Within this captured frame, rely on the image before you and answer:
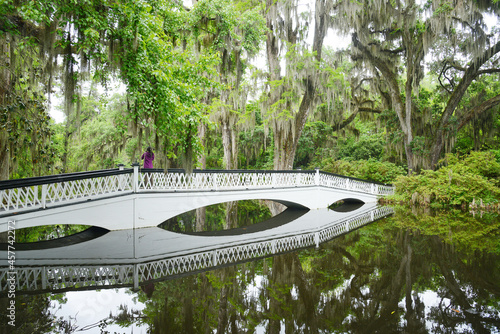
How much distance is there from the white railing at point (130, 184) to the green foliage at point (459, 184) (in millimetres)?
2548

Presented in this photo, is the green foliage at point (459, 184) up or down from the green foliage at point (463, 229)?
up

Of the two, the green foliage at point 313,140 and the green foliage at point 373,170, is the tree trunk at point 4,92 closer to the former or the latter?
the green foliage at point 313,140

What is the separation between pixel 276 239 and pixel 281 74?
1026 cm

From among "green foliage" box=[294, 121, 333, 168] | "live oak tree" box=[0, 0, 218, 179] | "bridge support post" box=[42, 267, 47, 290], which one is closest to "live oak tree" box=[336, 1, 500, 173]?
"green foliage" box=[294, 121, 333, 168]

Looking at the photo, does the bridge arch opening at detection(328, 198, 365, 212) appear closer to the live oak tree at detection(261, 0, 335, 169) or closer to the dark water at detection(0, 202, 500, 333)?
the live oak tree at detection(261, 0, 335, 169)

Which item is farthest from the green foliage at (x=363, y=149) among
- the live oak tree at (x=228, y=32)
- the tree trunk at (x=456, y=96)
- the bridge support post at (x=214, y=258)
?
the bridge support post at (x=214, y=258)

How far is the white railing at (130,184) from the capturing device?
6836 mm

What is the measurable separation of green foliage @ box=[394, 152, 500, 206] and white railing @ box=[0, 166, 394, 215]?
2548 millimetres

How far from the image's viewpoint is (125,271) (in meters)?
4.73

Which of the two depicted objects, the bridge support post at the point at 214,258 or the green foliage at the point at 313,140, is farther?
the green foliage at the point at 313,140

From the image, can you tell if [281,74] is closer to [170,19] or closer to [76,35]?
[170,19]

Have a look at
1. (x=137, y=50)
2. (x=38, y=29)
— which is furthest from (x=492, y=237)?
(x=38, y=29)

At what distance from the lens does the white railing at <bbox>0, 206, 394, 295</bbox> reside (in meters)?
4.21

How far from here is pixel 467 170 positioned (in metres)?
14.0
